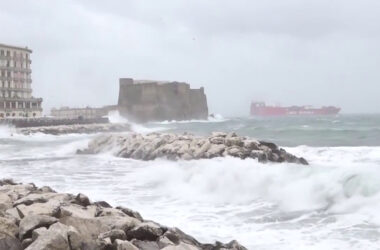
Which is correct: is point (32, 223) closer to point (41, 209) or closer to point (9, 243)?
point (9, 243)

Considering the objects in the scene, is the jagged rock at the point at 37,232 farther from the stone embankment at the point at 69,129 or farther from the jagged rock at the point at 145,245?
the stone embankment at the point at 69,129

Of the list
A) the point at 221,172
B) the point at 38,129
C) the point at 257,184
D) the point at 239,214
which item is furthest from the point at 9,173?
the point at 38,129

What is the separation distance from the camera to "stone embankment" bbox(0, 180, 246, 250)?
4578mm

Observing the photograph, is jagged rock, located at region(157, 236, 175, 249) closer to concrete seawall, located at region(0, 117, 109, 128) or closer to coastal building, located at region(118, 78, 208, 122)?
concrete seawall, located at region(0, 117, 109, 128)

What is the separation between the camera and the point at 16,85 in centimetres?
5822

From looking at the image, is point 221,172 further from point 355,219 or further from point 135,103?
point 135,103

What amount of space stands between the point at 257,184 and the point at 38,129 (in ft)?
111

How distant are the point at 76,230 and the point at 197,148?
36.7ft

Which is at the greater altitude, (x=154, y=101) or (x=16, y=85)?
(x=16, y=85)

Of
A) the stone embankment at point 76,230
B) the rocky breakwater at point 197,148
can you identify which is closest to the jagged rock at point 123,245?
the stone embankment at point 76,230

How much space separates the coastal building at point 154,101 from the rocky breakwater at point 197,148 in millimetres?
59036

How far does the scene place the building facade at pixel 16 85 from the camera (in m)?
54.9

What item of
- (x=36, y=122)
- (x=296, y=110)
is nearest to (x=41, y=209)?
(x=36, y=122)

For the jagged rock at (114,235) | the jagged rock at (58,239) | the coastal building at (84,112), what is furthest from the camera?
the coastal building at (84,112)
